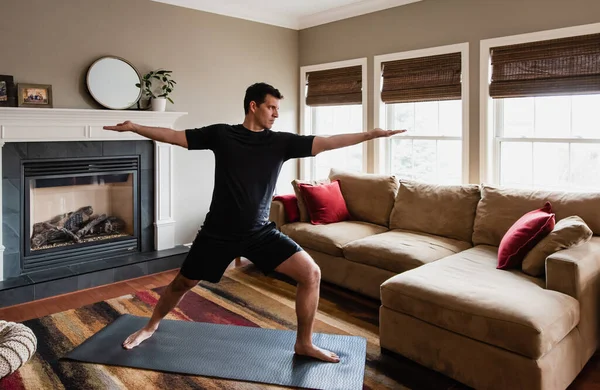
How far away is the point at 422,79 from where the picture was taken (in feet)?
14.6

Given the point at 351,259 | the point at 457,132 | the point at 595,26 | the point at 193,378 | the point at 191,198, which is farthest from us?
the point at 191,198

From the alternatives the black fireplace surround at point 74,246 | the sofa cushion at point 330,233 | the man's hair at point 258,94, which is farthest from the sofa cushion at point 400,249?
the black fireplace surround at point 74,246

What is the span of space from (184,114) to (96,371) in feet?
8.91

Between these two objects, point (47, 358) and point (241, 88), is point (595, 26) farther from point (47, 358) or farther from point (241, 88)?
point (47, 358)

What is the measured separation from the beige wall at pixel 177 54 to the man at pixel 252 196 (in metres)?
2.05

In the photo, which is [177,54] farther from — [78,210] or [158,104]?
[78,210]

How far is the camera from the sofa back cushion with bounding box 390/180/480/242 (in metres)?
3.68

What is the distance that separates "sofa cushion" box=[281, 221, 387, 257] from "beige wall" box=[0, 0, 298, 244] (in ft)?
4.62

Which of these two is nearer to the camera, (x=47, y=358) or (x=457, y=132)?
(x=47, y=358)

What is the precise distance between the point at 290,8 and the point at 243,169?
3212 mm

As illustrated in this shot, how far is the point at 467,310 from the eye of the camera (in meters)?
2.34

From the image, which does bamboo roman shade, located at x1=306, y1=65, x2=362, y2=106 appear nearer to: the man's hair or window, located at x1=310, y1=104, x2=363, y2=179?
window, located at x1=310, y1=104, x2=363, y2=179

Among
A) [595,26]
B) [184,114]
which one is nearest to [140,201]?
[184,114]

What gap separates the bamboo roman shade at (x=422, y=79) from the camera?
13.9 feet
